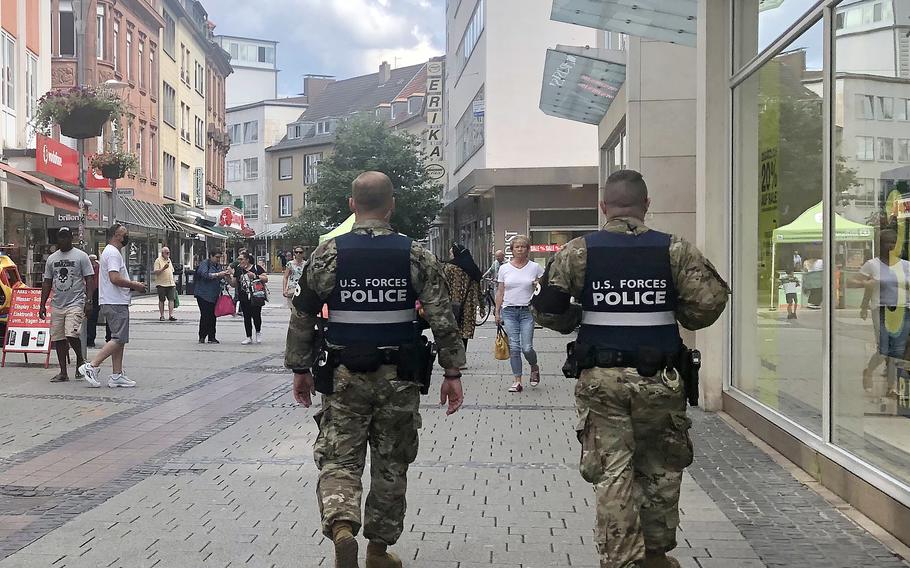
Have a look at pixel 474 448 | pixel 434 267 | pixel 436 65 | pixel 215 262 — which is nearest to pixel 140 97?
pixel 436 65

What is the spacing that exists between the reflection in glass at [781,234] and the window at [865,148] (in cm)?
48

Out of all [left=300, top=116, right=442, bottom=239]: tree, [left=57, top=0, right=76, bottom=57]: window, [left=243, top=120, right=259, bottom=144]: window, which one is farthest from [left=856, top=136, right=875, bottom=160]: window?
[left=243, top=120, right=259, bottom=144]: window

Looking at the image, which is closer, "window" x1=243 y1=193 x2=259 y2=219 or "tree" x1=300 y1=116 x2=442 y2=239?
"tree" x1=300 y1=116 x2=442 y2=239

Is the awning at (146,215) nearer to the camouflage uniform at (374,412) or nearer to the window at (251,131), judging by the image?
the camouflage uniform at (374,412)

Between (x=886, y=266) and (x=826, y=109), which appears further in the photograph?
(x=826, y=109)

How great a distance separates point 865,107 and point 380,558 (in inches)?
160

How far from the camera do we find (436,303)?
4.32 meters

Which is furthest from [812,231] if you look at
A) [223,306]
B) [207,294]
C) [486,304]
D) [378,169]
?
[378,169]

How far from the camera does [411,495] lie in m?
5.67

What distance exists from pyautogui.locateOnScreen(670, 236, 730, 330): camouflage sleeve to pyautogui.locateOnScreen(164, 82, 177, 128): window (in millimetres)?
38903

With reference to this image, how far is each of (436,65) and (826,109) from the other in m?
36.3

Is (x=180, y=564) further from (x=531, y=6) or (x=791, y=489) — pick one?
(x=531, y=6)

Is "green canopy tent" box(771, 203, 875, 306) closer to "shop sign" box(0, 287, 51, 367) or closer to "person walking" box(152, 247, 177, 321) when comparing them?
"shop sign" box(0, 287, 51, 367)

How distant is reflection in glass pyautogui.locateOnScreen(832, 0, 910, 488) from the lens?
17.7ft
